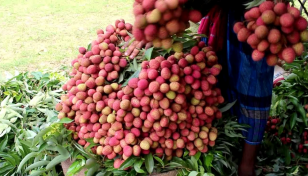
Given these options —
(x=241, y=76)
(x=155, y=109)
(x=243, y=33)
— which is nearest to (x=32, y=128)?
(x=155, y=109)

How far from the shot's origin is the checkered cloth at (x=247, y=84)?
100 cm

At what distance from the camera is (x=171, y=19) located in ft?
2.08

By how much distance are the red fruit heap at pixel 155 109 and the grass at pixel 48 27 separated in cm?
174

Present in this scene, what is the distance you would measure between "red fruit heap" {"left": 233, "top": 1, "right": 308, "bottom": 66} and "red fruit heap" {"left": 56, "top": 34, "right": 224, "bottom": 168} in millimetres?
302

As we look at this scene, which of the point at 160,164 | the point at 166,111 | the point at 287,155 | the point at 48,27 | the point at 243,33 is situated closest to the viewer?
the point at 243,33

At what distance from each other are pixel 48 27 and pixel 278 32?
12.1 feet

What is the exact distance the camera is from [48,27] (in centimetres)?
385

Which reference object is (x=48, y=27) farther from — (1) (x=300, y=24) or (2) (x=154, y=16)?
(1) (x=300, y=24)

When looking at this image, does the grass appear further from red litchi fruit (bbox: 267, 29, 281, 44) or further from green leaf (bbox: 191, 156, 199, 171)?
red litchi fruit (bbox: 267, 29, 281, 44)

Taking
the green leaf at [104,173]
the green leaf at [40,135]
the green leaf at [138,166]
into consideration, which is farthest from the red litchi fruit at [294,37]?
the green leaf at [40,135]

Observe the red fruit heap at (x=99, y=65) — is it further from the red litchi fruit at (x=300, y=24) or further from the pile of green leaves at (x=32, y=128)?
the red litchi fruit at (x=300, y=24)

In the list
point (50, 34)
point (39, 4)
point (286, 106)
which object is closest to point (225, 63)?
point (286, 106)

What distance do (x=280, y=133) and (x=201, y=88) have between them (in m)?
0.71

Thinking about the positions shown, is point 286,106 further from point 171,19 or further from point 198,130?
point 171,19
